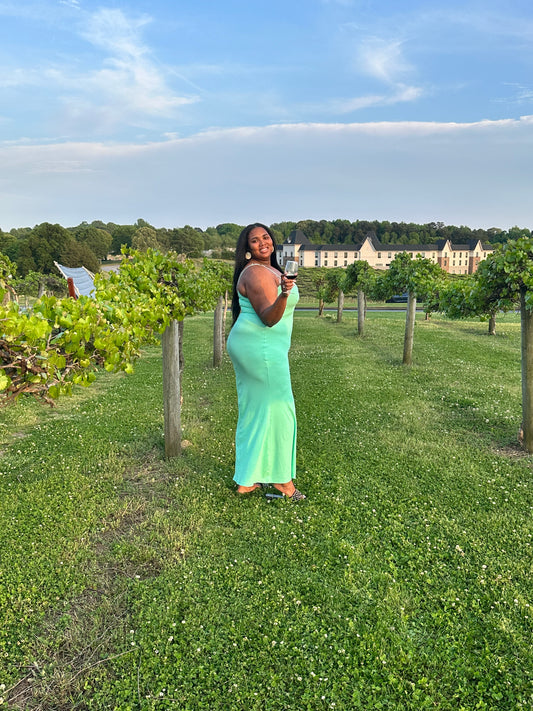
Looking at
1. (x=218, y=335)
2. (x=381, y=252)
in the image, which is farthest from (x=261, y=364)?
(x=381, y=252)

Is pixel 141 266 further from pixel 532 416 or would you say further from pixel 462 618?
pixel 532 416

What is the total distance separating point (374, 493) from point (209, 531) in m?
2.13

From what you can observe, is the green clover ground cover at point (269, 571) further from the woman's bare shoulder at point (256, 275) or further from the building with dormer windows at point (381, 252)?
the building with dormer windows at point (381, 252)

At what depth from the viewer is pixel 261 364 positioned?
199 inches

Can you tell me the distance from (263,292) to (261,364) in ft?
2.70

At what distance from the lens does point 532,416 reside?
22.3ft

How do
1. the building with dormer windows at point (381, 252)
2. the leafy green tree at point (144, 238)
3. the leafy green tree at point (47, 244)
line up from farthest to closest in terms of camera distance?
the building with dormer windows at point (381, 252)
the leafy green tree at point (144, 238)
the leafy green tree at point (47, 244)

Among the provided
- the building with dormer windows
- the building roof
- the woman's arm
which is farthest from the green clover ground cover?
the building roof

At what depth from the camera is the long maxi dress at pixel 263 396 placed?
16.4 ft

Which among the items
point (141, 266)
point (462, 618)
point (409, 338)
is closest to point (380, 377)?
point (409, 338)

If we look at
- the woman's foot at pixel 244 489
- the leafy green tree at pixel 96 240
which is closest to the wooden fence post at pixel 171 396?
the woman's foot at pixel 244 489

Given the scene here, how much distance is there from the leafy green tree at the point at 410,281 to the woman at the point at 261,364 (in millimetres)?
9209

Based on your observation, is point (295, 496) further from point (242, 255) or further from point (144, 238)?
point (144, 238)

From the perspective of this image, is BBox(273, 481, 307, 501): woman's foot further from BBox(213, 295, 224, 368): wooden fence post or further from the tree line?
BBox(213, 295, 224, 368): wooden fence post
